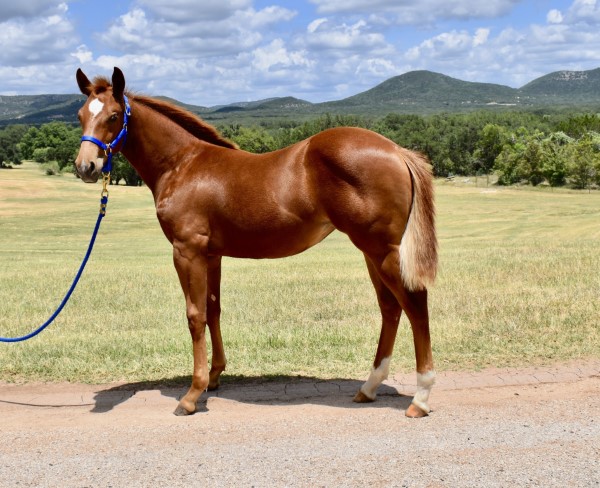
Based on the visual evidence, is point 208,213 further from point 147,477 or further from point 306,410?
point 147,477

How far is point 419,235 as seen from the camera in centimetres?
571

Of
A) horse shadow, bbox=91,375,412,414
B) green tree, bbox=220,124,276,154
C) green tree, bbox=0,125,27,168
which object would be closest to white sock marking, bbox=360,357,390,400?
horse shadow, bbox=91,375,412,414

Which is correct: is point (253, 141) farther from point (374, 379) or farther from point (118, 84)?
point (374, 379)

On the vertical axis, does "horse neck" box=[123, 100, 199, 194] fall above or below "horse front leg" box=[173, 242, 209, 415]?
above

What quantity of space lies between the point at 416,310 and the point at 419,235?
25.9 inches

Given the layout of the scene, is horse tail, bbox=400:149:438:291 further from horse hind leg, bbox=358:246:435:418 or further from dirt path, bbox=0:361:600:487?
dirt path, bbox=0:361:600:487

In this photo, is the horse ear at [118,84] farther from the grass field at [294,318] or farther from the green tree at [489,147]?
the green tree at [489,147]

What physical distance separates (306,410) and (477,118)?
15732cm

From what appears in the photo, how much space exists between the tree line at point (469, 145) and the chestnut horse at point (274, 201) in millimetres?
65732

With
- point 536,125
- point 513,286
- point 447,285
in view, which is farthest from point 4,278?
point 536,125

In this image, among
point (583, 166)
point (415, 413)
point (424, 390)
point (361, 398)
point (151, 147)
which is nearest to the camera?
point (415, 413)

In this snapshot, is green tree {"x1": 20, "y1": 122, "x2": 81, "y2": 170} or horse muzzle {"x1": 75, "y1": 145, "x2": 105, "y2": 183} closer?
horse muzzle {"x1": 75, "y1": 145, "x2": 105, "y2": 183}

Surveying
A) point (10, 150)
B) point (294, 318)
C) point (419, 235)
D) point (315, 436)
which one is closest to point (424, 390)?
point (315, 436)

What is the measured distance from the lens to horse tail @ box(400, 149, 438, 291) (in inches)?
223
